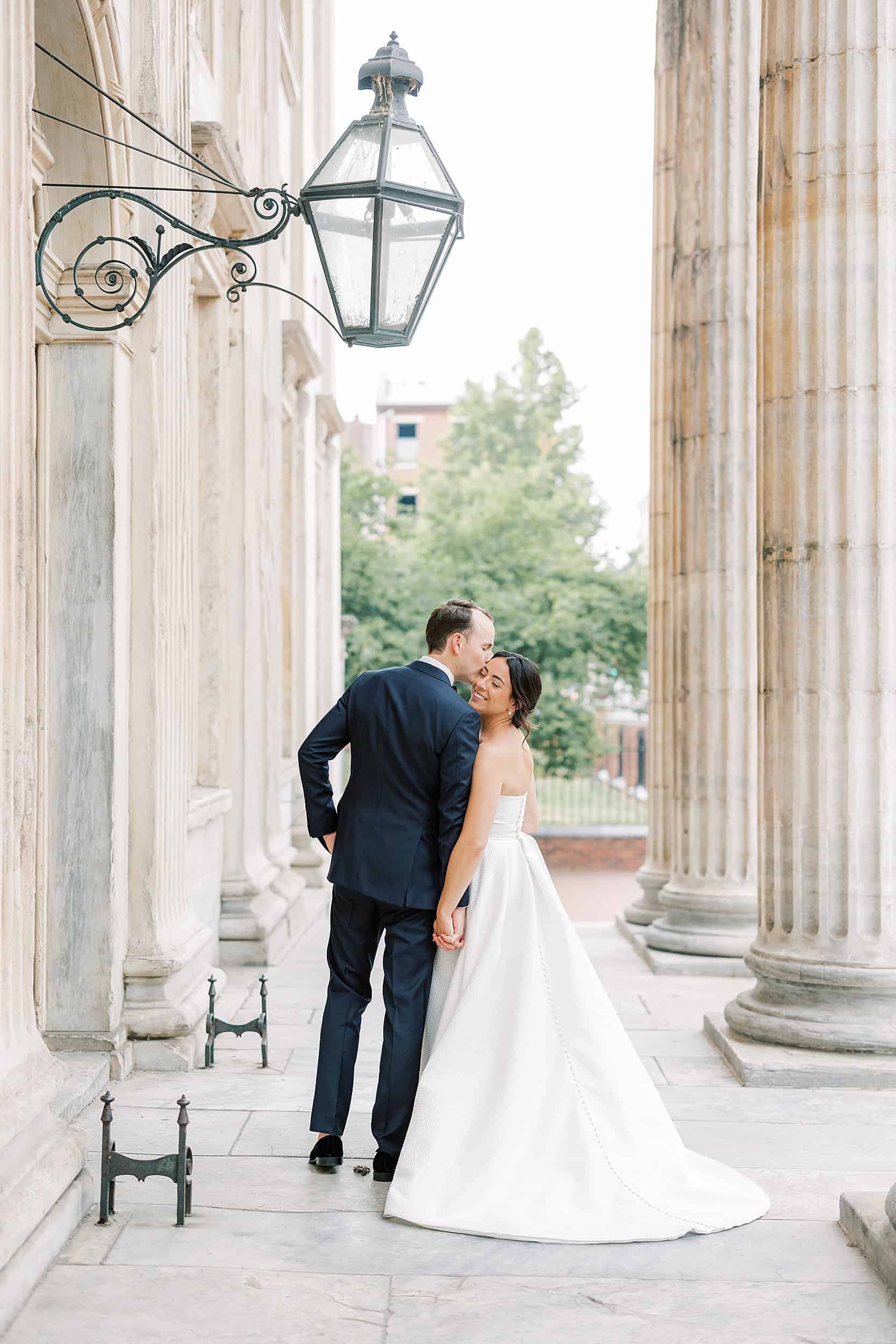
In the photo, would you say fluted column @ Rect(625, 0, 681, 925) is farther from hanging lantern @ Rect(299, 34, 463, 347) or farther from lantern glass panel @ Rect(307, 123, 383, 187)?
lantern glass panel @ Rect(307, 123, 383, 187)

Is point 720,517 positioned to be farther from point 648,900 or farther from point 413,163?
point 413,163

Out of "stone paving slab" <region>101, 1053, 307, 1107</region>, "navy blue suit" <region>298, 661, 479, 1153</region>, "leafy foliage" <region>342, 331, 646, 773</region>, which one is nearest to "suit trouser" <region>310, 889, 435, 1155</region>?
"navy blue suit" <region>298, 661, 479, 1153</region>

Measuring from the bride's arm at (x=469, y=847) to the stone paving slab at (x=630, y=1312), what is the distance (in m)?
1.28

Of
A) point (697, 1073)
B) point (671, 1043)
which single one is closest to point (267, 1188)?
point (697, 1073)

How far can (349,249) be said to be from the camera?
542cm

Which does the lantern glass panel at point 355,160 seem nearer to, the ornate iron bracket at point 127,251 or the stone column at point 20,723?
the ornate iron bracket at point 127,251

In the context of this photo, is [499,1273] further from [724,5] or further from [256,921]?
[724,5]

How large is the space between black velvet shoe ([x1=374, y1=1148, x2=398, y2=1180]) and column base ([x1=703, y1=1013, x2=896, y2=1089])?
2.35 metres

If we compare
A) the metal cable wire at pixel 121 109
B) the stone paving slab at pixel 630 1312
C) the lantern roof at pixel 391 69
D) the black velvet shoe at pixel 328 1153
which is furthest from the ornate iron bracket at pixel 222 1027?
the lantern roof at pixel 391 69

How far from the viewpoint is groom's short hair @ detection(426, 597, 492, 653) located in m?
5.53

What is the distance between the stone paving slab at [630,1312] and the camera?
408 centimetres

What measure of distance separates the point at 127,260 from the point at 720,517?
5.43m

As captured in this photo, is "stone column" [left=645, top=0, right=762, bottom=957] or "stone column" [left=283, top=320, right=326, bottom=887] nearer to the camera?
"stone column" [left=645, top=0, right=762, bottom=957]

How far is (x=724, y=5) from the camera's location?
1116 centimetres
